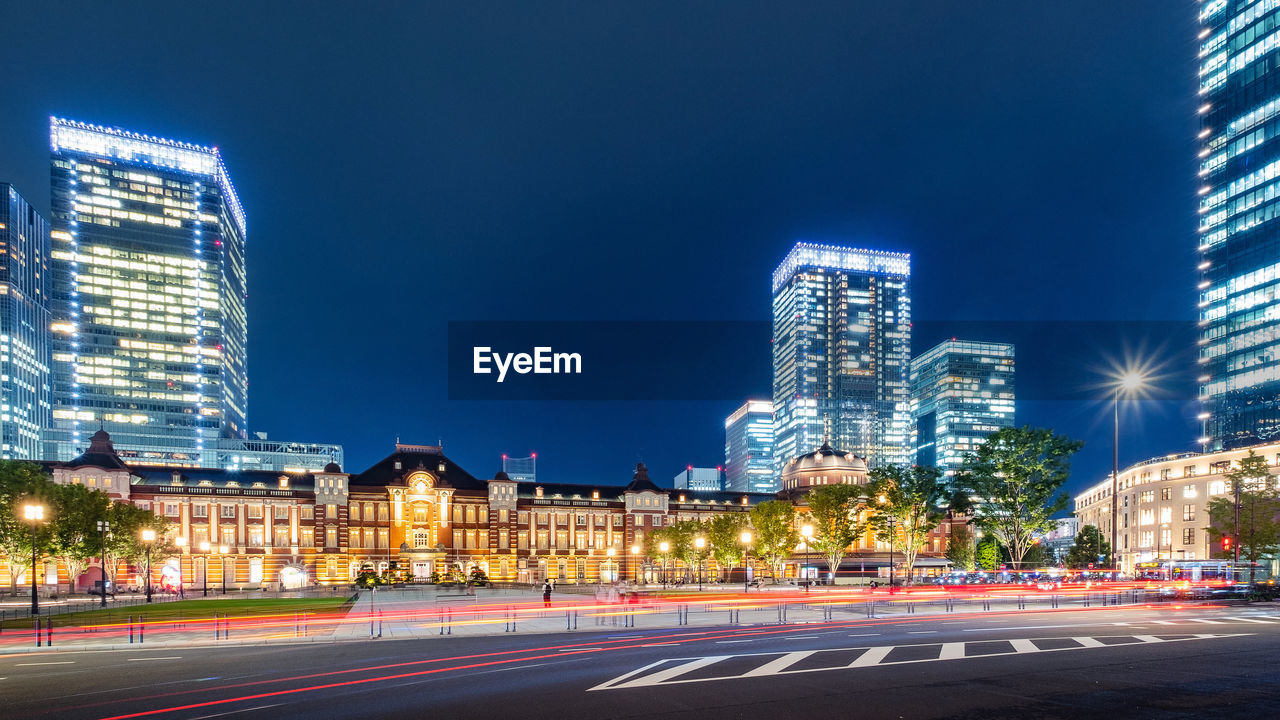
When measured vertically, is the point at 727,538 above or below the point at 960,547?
above

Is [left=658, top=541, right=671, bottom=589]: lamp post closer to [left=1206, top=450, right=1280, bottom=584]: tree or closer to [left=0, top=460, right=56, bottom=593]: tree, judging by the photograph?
[left=1206, top=450, right=1280, bottom=584]: tree

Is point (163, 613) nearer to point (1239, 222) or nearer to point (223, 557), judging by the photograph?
point (223, 557)

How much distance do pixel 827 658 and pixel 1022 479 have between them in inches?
1884

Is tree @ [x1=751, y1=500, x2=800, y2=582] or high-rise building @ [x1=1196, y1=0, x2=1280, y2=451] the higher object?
high-rise building @ [x1=1196, y1=0, x2=1280, y2=451]

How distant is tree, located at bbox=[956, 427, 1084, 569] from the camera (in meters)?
63.2

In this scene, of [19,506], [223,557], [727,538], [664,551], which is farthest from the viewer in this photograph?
[664,551]

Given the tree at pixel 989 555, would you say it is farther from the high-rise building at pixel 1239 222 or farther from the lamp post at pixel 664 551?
the high-rise building at pixel 1239 222

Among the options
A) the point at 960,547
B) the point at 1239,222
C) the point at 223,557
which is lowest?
the point at 960,547

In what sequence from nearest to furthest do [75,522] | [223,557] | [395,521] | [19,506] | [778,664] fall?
[778,664], [19,506], [75,522], [223,557], [395,521]

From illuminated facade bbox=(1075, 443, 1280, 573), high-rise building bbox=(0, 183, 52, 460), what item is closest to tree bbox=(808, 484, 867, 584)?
illuminated facade bbox=(1075, 443, 1280, 573)

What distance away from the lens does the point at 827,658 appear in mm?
22422

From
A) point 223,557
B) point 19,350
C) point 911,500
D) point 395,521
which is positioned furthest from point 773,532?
point 19,350

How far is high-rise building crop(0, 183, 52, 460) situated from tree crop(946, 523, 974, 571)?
188 meters

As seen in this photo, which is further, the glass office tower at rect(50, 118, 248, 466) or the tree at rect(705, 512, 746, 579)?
the glass office tower at rect(50, 118, 248, 466)
